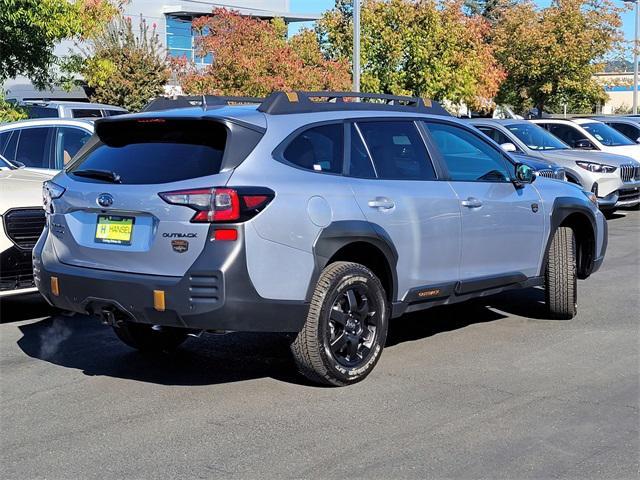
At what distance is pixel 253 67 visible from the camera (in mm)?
20641

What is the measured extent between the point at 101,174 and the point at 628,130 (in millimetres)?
18026

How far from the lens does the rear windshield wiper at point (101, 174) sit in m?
5.80

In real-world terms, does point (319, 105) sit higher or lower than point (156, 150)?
higher

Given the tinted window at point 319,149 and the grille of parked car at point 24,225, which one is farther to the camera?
the grille of parked car at point 24,225

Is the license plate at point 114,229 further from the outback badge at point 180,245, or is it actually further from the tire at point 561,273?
the tire at point 561,273

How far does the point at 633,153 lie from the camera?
1794cm

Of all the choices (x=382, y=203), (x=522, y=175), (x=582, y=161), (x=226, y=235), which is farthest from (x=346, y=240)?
(x=582, y=161)

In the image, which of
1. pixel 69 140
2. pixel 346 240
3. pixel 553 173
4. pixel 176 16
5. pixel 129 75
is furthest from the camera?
pixel 176 16

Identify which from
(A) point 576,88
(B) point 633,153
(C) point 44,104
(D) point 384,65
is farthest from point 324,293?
(A) point 576,88

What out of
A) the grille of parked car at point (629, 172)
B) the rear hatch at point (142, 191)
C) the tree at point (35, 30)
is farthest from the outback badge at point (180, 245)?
the grille of parked car at point (629, 172)

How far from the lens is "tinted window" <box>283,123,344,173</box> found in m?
5.80

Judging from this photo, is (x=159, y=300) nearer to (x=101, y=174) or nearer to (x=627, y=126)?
(x=101, y=174)

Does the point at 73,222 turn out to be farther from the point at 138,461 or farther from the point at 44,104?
the point at 44,104

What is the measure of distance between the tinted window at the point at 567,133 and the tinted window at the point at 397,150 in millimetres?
12110
